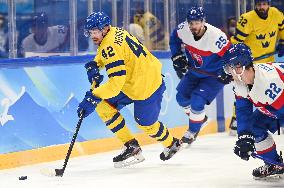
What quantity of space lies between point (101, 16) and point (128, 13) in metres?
1.98

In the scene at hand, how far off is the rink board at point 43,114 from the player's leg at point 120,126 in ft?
2.17

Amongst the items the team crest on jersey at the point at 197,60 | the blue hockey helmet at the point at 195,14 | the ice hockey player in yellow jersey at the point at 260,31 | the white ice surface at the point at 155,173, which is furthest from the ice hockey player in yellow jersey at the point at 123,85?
the ice hockey player in yellow jersey at the point at 260,31

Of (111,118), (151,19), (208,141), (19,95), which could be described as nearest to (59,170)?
(111,118)

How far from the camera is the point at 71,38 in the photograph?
20.0ft

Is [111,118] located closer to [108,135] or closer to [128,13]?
[108,135]

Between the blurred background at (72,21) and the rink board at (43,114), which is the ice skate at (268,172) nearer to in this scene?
the rink board at (43,114)

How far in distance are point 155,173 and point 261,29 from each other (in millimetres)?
2495

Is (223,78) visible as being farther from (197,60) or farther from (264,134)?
(264,134)

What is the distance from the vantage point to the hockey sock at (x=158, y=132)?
499 cm

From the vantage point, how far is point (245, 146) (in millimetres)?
3818

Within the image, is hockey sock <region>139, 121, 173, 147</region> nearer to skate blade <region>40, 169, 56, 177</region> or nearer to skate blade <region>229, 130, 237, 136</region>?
skate blade <region>40, 169, 56, 177</region>

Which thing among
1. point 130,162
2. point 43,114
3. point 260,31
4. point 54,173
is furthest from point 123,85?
point 260,31

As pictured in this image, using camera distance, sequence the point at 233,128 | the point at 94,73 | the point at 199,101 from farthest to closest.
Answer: the point at 233,128 → the point at 199,101 → the point at 94,73

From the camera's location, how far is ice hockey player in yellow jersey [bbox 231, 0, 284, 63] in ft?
22.2
